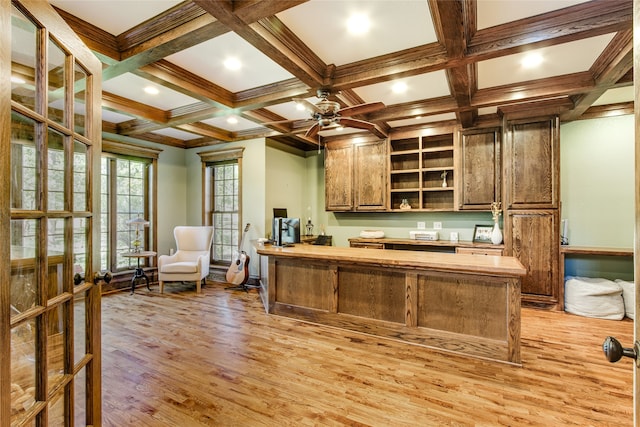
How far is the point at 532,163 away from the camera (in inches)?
Result: 159

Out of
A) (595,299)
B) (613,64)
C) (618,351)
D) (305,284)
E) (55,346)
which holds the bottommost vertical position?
(595,299)

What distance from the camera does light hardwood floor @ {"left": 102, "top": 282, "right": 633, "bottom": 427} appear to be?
1.93 metres

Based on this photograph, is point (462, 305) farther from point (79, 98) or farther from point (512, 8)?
point (79, 98)

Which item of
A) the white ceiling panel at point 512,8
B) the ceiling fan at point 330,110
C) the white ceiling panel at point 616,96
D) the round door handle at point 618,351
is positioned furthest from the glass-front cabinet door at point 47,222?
the white ceiling panel at point 616,96

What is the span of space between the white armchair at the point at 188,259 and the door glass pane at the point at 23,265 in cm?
413

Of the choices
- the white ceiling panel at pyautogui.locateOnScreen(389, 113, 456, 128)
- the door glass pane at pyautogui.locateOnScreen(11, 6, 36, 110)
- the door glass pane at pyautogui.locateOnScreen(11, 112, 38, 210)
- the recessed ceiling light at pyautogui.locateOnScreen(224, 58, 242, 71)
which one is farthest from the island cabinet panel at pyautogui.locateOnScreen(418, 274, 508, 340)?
the door glass pane at pyautogui.locateOnScreen(11, 6, 36, 110)

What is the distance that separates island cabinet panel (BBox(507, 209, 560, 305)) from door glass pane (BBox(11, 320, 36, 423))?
4766mm

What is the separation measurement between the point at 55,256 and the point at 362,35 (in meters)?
2.49

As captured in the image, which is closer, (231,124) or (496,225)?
(496,225)

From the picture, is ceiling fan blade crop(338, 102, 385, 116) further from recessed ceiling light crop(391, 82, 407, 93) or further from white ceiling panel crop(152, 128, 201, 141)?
white ceiling panel crop(152, 128, 201, 141)

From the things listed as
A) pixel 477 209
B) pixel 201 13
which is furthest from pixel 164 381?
pixel 477 209

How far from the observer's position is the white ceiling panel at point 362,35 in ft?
6.86

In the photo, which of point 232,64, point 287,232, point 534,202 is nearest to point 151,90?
point 232,64

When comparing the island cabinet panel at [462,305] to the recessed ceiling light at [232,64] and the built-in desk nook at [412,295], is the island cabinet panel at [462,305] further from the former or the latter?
the recessed ceiling light at [232,64]
